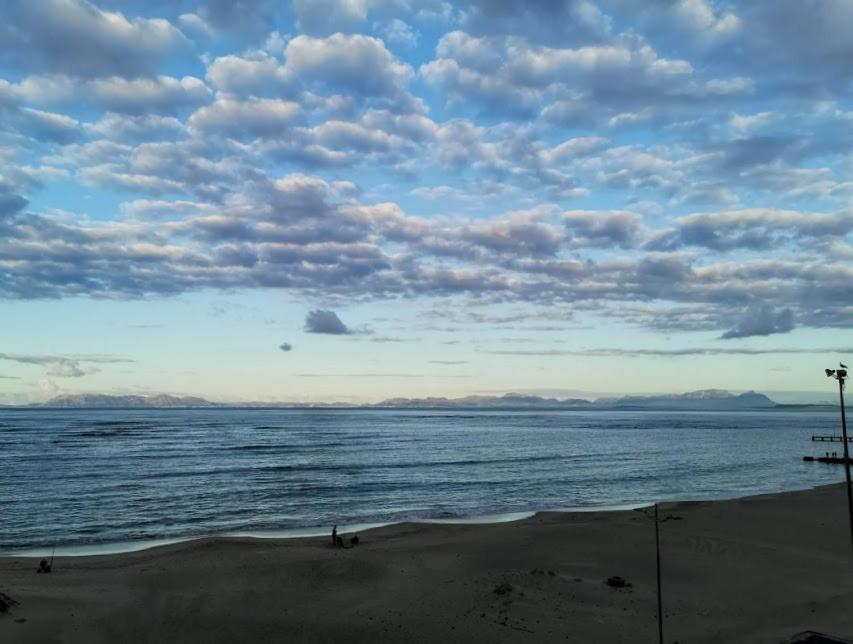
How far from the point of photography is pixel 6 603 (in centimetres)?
1816

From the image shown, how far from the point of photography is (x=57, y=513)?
36688 mm

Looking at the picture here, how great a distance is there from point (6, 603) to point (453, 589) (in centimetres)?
1383

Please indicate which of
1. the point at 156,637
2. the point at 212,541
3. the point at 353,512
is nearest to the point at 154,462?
the point at 353,512

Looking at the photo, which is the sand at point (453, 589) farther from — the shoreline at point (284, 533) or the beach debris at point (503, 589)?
the shoreline at point (284, 533)

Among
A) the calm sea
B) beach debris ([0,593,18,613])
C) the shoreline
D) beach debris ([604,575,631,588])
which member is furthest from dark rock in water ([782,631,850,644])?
the calm sea

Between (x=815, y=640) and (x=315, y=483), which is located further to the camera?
(x=315, y=483)

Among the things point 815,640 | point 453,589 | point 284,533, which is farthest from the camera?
point 284,533

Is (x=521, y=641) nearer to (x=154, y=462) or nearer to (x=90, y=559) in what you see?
(x=90, y=559)

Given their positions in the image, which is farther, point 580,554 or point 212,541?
point 212,541

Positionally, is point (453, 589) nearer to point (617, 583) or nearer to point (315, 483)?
point (617, 583)

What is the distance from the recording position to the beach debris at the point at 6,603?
1787 centimetres

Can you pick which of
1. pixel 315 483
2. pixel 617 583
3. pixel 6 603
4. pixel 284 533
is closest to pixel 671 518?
pixel 617 583

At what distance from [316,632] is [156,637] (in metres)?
4.56

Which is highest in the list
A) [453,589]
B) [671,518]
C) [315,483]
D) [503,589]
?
[503,589]
